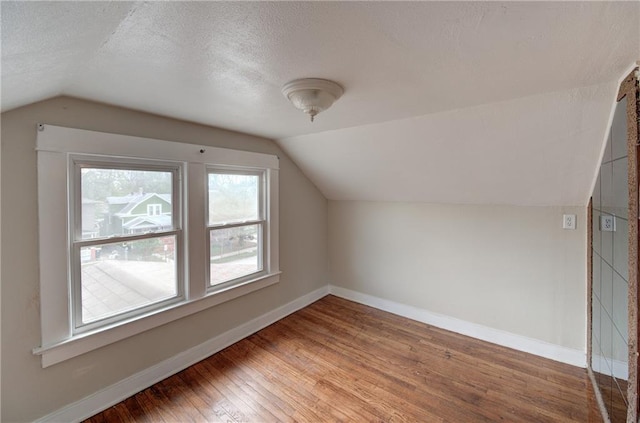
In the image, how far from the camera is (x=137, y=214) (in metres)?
2.09

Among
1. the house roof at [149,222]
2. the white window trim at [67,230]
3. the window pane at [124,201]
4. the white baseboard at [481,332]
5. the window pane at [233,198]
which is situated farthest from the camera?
the window pane at [233,198]

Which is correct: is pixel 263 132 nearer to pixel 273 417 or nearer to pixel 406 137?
pixel 406 137

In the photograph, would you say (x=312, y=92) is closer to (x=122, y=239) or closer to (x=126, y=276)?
(x=122, y=239)

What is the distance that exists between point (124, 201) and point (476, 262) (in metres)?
3.24

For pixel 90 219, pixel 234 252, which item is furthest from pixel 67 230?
pixel 234 252

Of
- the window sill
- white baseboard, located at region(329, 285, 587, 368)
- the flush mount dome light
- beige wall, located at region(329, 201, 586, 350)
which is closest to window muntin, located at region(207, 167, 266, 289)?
the window sill

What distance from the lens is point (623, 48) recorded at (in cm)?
112

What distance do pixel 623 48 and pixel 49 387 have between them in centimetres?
345

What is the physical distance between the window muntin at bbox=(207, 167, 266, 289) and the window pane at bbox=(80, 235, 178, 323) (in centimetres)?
39

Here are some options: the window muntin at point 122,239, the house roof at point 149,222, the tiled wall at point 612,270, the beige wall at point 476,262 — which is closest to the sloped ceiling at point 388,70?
the tiled wall at point 612,270

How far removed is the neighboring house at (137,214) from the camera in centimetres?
196

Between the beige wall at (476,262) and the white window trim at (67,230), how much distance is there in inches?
69.7

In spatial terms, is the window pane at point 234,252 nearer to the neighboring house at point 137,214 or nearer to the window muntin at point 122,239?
the window muntin at point 122,239

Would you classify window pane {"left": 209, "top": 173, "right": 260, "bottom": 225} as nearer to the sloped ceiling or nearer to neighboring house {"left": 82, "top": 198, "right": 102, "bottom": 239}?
the sloped ceiling
